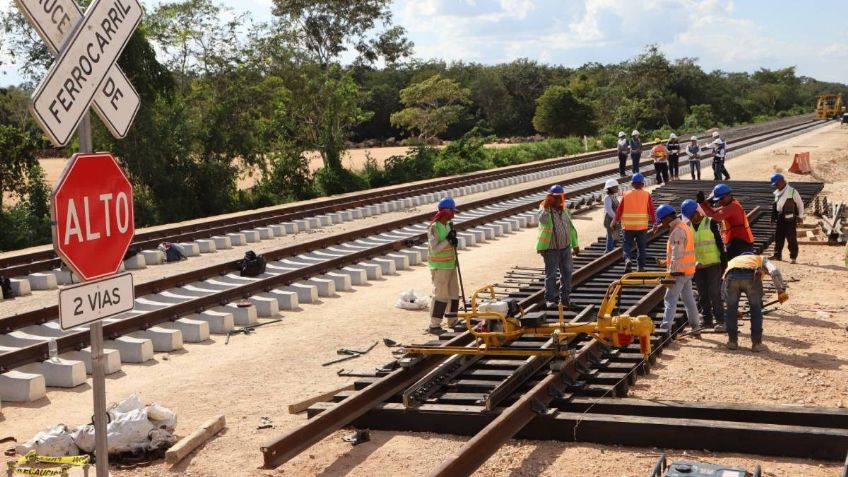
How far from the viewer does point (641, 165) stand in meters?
37.9

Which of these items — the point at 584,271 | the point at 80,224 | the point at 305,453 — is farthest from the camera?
the point at 584,271

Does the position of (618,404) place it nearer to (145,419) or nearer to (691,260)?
(691,260)

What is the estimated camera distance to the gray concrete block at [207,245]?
19.0 metres

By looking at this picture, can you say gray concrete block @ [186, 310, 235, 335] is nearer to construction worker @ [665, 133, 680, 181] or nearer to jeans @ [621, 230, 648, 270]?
jeans @ [621, 230, 648, 270]

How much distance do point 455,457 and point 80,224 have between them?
3081 millimetres

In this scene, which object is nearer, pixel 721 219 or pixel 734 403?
pixel 734 403

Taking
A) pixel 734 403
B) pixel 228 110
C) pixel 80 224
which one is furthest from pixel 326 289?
pixel 228 110

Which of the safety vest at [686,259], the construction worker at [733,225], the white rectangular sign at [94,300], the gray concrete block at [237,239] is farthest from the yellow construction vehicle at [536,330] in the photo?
the gray concrete block at [237,239]

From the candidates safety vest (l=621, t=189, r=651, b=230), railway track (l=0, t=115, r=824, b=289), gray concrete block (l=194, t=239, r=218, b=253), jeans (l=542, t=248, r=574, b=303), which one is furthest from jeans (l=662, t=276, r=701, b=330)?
gray concrete block (l=194, t=239, r=218, b=253)

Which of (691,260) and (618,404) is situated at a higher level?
(691,260)

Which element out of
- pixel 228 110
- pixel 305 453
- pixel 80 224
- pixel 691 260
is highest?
pixel 228 110

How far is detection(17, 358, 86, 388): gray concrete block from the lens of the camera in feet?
31.3

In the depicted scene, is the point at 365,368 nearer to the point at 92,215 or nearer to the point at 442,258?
the point at 442,258

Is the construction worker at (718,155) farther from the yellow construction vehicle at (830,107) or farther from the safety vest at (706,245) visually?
the yellow construction vehicle at (830,107)
